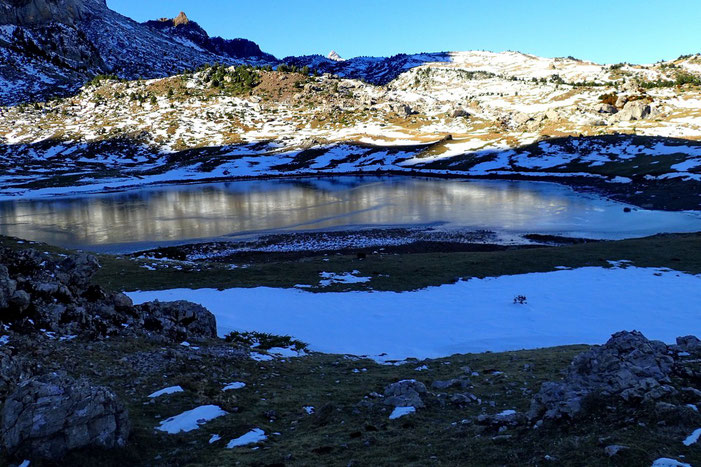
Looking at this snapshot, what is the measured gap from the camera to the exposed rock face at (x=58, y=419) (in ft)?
25.0

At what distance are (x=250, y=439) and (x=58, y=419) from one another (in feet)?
11.0

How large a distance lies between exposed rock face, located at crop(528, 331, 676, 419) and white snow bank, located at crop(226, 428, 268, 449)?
5.18 metres

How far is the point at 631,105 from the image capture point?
153625mm

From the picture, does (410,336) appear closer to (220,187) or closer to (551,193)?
(551,193)

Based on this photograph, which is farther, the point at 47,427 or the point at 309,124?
the point at 309,124

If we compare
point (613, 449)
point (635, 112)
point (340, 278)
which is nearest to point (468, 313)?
point (340, 278)

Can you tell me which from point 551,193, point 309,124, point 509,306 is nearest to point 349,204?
point 551,193

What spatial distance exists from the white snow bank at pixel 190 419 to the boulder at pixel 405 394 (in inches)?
152

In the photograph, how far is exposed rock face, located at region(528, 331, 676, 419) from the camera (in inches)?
327

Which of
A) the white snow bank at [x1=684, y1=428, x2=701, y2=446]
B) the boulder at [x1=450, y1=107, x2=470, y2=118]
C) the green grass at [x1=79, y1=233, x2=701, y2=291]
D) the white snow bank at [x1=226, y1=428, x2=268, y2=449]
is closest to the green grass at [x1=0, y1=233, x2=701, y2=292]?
the green grass at [x1=79, y1=233, x2=701, y2=291]

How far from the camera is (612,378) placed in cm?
887

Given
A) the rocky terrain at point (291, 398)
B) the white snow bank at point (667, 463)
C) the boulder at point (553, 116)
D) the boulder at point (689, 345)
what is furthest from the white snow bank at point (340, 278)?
the boulder at point (553, 116)

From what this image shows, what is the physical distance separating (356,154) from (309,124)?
50.8 m

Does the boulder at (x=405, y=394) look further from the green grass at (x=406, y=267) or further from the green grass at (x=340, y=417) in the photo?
the green grass at (x=406, y=267)
